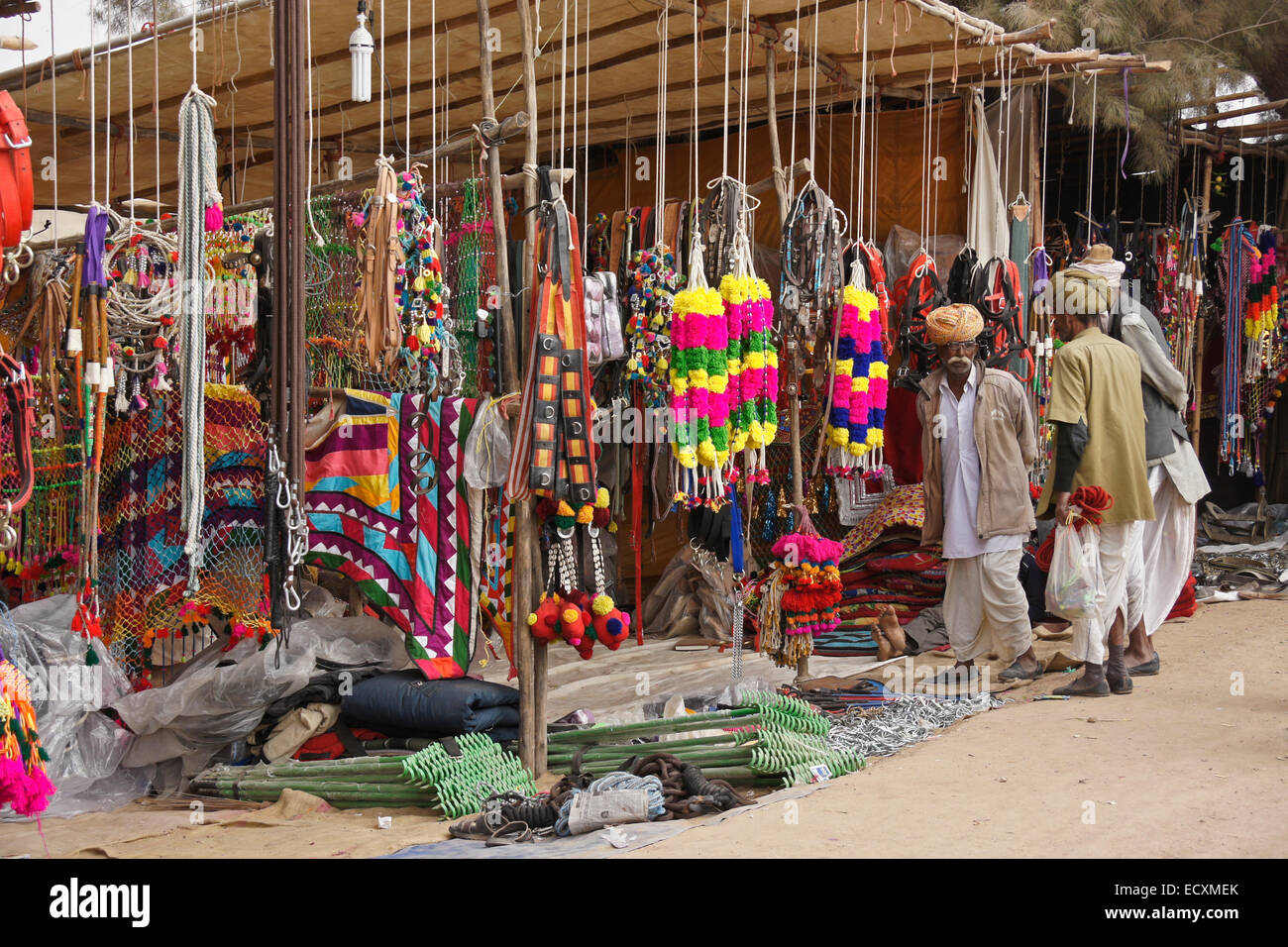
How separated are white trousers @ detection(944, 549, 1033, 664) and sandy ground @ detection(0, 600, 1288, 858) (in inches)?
12.8

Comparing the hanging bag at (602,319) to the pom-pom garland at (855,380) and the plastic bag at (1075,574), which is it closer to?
the pom-pom garland at (855,380)

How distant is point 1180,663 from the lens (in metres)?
6.95

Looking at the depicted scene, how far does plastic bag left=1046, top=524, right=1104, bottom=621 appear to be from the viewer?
20.0 feet

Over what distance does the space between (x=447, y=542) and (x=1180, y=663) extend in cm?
403

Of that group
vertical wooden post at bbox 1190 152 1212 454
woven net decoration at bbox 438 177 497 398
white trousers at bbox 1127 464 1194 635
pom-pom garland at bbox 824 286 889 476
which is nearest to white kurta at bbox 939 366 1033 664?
pom-pom garland at bbox 824 286 889 476

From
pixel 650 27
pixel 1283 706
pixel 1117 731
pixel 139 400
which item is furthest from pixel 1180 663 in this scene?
pixel 139 400

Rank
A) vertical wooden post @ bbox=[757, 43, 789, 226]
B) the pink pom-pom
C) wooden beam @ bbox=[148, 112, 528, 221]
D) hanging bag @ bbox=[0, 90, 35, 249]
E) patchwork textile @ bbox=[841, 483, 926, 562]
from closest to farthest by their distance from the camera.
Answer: hanging bag @ bbox=[0, 90, 35, 249] → the pink pom-pom → wooden beam @ bbox=[148, 112, 528, 221] → vertical wooden post @ bbox=[757, 43, 789, 226] → patchwork textile @ bbox=[841, 483, 926, 562]

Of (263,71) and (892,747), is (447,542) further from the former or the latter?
(263,71)

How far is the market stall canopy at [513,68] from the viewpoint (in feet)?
22.5

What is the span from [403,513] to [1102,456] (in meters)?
3.40

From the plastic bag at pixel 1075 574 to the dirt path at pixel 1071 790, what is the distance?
1.51ft

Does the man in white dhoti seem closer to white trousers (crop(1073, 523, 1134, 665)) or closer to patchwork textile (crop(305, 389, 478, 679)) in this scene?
white trousers (crop(1073, 523, 1134, 665))

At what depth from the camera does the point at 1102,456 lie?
21.0ft

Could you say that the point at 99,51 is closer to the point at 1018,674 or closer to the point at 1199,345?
the point at 1018,674
